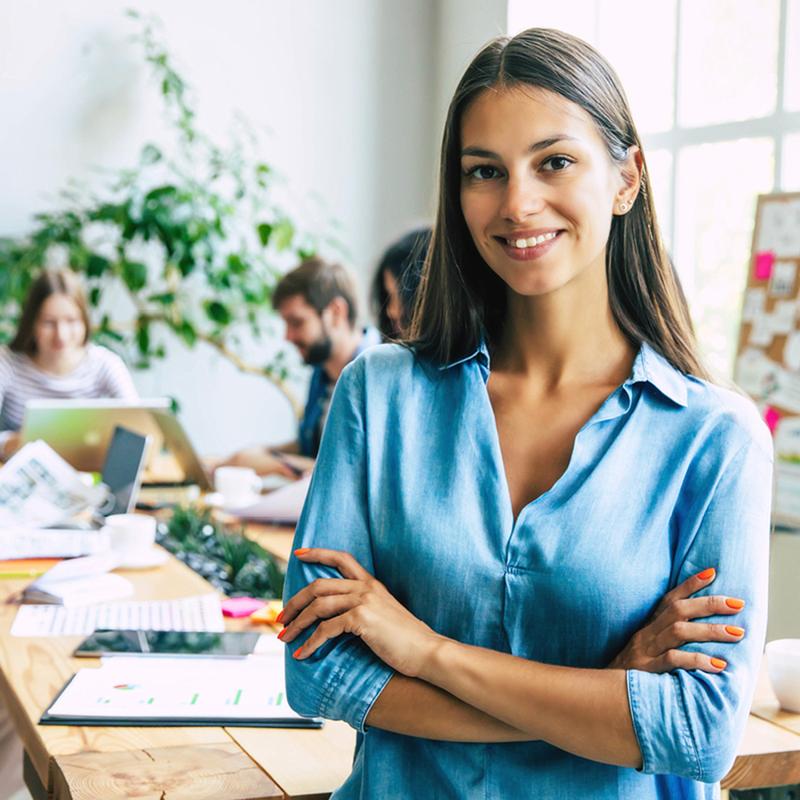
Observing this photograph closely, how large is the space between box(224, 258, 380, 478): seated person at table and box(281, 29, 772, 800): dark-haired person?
2.23 metres

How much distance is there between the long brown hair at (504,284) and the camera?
1.25 m

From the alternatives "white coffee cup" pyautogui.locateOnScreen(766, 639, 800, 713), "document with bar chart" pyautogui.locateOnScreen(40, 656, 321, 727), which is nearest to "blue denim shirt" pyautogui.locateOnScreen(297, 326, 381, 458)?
"document with bar chart" pyautogui.locateOnScreen(40, 656, 321, 727)

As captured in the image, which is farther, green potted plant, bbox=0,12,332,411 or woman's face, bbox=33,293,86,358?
green potted plant, bbox=0,12,332,411

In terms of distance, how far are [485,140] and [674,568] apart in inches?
19.6

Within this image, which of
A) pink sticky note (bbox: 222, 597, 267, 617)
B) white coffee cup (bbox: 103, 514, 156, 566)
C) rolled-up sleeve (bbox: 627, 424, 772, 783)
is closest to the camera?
rolled-up sleeve (bbox: 627, 424, 772, 783)

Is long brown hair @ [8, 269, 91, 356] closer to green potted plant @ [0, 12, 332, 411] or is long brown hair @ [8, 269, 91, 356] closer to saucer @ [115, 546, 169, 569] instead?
green potted plant @ [0, 12, 332, 411]

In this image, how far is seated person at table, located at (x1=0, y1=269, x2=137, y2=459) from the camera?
425cm

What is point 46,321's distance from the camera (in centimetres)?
427

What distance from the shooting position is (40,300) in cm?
423

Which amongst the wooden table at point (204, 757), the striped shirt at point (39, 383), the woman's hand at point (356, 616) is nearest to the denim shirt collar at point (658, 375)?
the woman's hand at point (356, 616)

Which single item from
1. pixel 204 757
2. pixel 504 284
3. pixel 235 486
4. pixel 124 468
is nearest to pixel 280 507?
pixel 235 486

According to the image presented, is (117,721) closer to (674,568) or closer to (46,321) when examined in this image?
(674,568)

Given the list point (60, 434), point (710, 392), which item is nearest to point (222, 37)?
point (60, 434)

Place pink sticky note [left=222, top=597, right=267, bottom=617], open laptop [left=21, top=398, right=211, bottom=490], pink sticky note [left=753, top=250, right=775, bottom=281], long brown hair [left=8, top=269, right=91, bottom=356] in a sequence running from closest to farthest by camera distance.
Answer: pink sticky note [left=222, top=597, right=267, bottom=617] < open laptop [left=21, top=398, right=211, bottom=490] < pink sticky note [left=753, top=250, right=775, bottom=281] < long brown hair [left=8, top=269, right=91, bottom=356]
